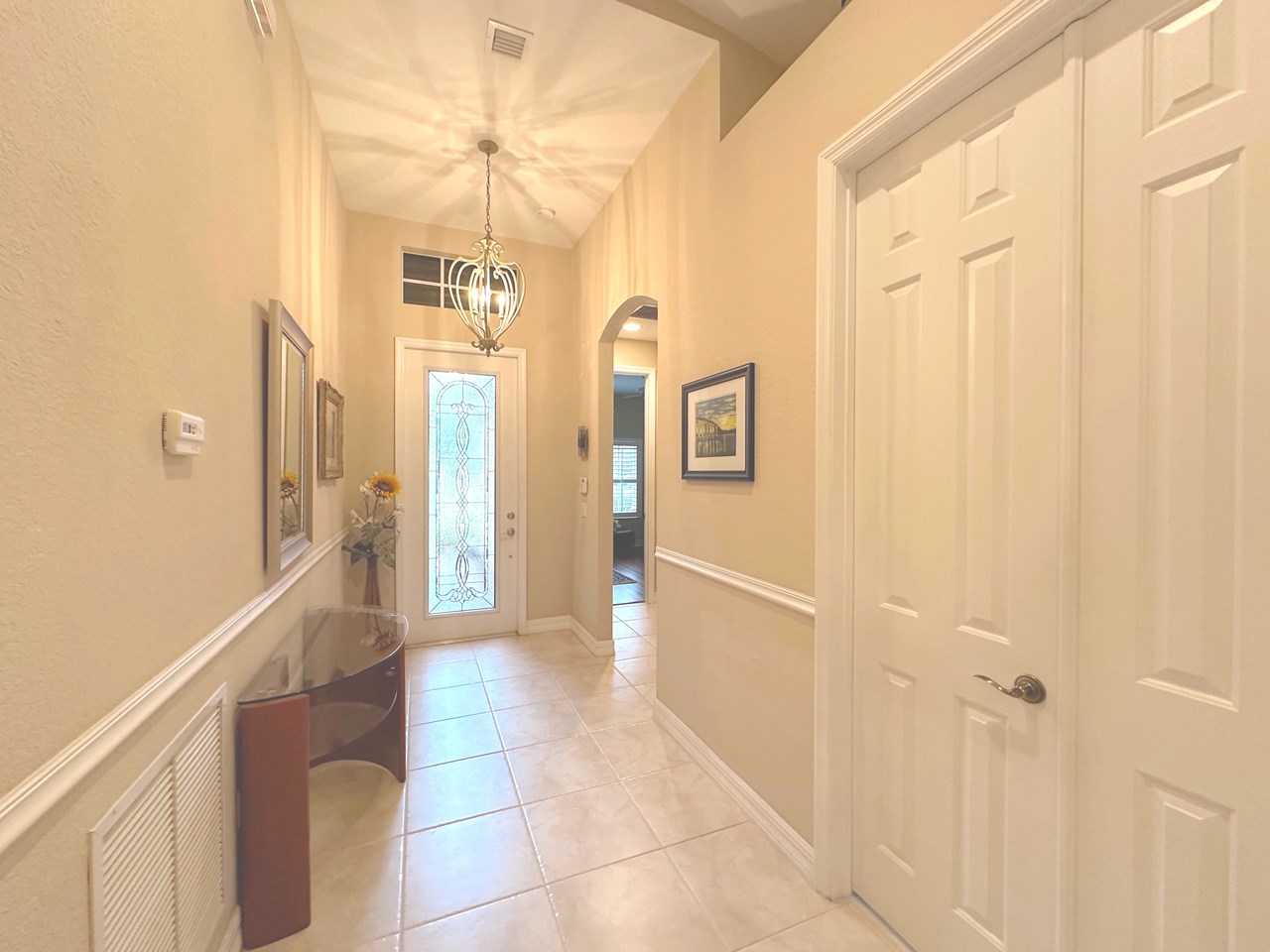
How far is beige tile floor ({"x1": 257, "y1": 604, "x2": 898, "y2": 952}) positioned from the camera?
4.92 feet

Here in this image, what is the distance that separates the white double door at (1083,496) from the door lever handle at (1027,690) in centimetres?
3

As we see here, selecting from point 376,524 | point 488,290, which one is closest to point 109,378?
point 488,290

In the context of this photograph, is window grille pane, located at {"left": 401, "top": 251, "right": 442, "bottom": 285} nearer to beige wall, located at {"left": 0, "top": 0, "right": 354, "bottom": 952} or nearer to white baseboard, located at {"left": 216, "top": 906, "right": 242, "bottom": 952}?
beige wall, located at {"left": 0, "top": 0, "right": 354, "bottom": 952}

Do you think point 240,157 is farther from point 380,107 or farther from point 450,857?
point 450,857

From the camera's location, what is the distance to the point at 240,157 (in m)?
1.49

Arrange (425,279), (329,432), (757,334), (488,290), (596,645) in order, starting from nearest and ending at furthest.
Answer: (757,334), (488,290), (329,432), (596,645), (425,279)

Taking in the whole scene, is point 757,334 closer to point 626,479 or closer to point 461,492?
point 461,492

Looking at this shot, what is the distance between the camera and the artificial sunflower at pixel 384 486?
3412 mm

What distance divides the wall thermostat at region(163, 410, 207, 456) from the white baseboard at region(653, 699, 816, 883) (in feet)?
6.97

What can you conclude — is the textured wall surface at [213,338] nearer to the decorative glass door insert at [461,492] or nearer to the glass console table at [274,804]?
the glass console table at [274,804]

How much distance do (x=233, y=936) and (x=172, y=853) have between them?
2.00 feet

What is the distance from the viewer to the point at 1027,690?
1140mm

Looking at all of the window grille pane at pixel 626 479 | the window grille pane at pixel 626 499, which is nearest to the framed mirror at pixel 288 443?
the window grille pane at pixel 626 479

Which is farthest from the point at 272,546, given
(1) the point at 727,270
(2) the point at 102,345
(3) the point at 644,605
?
(3) the point at 644,605
